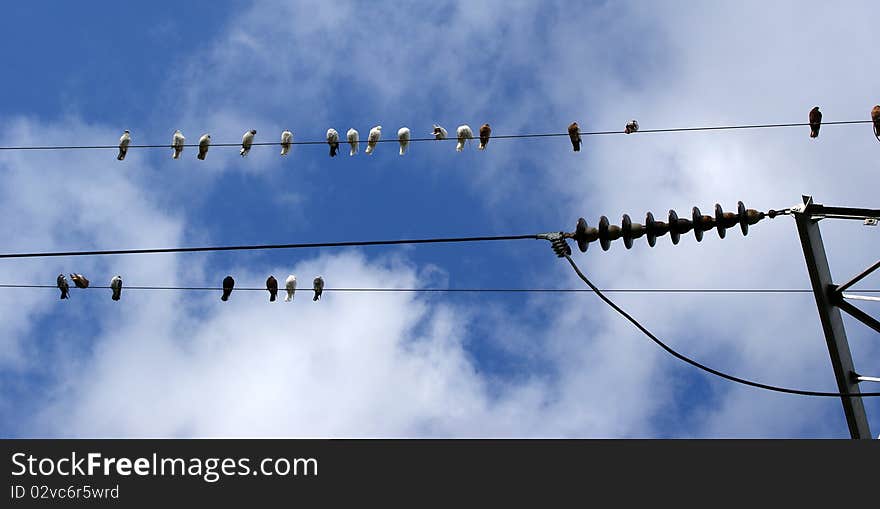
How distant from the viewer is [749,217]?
11367 millimetres

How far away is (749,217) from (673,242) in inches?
32.4

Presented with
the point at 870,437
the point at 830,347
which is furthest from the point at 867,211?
Result: the point at 870,437

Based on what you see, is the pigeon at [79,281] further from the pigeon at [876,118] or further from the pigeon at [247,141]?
the pigeon at [876,118]

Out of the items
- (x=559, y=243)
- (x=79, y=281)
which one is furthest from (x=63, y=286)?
(x=559, y=243)

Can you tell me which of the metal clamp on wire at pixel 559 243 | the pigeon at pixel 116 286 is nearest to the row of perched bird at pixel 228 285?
the pigeon at pixel 116 286

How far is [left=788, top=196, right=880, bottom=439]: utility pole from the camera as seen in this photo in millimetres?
10414

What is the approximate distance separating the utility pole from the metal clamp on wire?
2.31 metres

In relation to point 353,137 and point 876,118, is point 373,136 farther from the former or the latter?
point 876,118

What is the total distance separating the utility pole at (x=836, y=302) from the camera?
1041 cm

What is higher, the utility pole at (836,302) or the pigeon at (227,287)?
the pigeon at (227,287)

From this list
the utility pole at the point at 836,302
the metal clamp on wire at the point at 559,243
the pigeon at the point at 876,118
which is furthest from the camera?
the pigeon at the point at 876,118

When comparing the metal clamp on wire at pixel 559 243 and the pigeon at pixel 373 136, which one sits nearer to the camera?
the metal clamp on wire at pixel 559 243

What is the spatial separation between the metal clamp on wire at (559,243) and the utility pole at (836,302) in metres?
2.31

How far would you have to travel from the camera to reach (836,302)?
1077 cm
